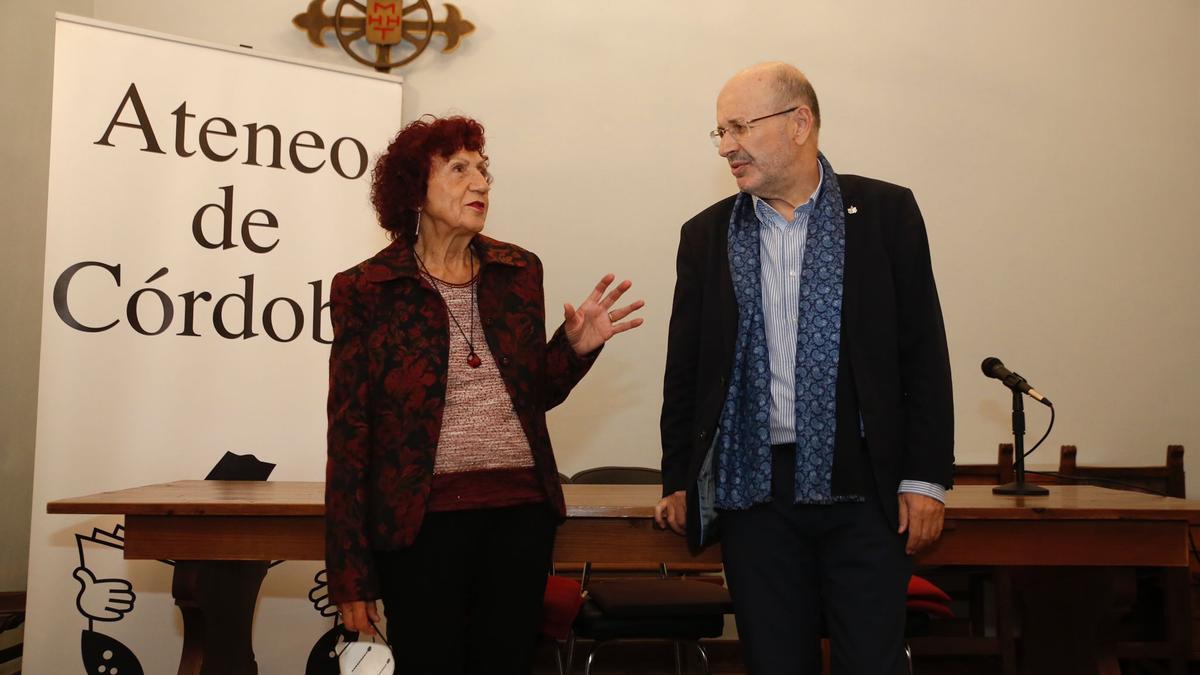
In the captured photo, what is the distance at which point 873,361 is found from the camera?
74.9 inches

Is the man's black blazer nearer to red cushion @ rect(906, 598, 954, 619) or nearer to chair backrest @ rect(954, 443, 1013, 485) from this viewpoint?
red cushion @ rect(906, 598, 954, 619)

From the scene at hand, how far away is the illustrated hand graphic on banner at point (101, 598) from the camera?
11.1 feet

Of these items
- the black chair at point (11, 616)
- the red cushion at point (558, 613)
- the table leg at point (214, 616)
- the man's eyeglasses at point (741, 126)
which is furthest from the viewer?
the black chair at point (11, 616)

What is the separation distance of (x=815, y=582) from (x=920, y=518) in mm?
237

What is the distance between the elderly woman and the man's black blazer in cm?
30

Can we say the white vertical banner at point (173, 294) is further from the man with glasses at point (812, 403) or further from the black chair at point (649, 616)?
the man with glasses at point (812, 403)

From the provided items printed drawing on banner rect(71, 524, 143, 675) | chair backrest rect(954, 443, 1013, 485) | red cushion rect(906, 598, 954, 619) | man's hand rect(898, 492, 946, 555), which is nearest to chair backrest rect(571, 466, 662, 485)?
red cushion rect(906, 598, 954, 619)

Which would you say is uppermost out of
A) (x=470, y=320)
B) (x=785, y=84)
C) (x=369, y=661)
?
(x=785, y=84)

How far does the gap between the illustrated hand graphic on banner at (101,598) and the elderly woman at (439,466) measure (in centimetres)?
187

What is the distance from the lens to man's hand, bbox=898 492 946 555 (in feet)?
6.14

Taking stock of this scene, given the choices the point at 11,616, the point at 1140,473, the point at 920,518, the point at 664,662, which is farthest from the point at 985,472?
the point at 11,616

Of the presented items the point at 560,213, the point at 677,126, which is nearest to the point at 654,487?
the point at 560,213

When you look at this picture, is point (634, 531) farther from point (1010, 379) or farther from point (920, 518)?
point (1010, 379)

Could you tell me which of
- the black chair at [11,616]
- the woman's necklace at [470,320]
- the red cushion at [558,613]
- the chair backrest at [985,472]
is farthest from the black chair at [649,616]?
the chair backrest at [985,472]
